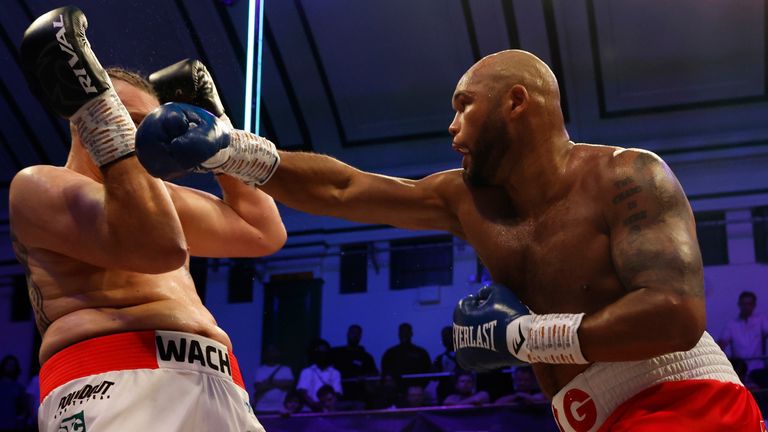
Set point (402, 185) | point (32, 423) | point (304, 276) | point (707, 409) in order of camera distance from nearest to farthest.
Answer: point (707, 409), point (402, 185), point (32, 423), point (304, 276)

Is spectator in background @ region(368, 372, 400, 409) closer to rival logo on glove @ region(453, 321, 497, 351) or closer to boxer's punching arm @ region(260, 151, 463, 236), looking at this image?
boxer's punching arm @ region(260, 151, 463, 236)

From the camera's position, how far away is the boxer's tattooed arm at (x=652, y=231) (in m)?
1.79

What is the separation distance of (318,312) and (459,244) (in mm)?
1379

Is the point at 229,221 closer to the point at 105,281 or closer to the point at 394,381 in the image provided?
the point at 105,281

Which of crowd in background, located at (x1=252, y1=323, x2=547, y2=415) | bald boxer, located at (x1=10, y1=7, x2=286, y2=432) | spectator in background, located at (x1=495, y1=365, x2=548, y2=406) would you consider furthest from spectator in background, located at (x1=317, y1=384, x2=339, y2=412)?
bald boxer, located at (x1=10, y1=7, x2=286, y2=432)

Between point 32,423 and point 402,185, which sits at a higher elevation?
point 402,185

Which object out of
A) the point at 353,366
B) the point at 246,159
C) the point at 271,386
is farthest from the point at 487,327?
the point at 271,386

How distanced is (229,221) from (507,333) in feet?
2.84

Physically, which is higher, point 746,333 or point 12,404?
point 746,333

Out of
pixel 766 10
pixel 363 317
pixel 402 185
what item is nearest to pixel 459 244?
pixel 363 317

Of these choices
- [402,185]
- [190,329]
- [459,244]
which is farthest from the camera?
[459,244]

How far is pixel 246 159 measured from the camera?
1.96 meters

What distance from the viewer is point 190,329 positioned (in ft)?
6.55

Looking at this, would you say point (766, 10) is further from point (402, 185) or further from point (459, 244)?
point (402, 185)
